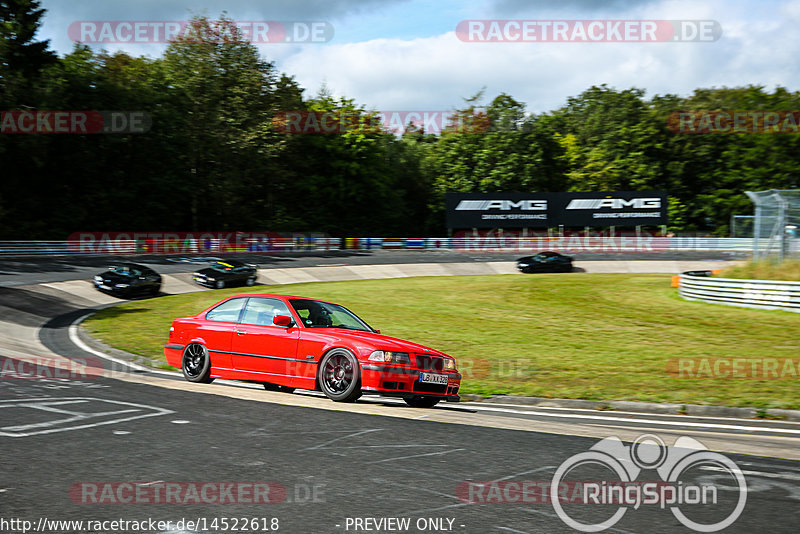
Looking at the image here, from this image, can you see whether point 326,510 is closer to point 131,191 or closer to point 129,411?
point 129,411

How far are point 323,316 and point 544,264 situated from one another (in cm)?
3411

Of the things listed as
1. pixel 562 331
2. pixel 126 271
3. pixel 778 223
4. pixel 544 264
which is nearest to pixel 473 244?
pixel 544 264

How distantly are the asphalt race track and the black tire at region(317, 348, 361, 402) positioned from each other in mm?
303

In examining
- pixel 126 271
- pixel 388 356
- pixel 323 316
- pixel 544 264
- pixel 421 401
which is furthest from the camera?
pixel 544 264

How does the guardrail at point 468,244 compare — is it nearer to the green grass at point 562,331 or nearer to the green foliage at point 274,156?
the green foliage at point 274,156

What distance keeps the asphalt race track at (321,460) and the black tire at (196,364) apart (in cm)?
32

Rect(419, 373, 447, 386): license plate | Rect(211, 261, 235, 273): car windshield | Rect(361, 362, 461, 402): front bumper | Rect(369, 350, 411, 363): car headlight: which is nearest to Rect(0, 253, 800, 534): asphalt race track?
Rect(361, 362, 461, 402): front bumper

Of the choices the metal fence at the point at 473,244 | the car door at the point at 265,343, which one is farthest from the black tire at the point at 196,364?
the metal fence at the point at 473,244

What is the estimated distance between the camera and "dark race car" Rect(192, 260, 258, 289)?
32.4 meters

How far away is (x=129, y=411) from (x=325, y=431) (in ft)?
8.30

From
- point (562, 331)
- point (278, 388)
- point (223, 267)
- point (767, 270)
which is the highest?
point (767, 270)

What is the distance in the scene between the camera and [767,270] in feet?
80.5

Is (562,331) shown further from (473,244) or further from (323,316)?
(473,244)

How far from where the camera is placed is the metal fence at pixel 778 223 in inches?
939
